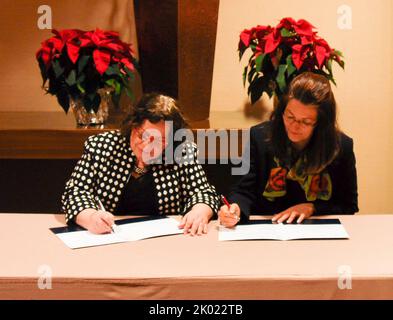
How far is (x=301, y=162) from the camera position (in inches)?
68.3

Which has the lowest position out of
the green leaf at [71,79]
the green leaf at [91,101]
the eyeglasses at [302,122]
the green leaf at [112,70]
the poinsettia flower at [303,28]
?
the eyeglasses at [302,122]

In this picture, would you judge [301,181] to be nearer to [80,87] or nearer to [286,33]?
[286,33]

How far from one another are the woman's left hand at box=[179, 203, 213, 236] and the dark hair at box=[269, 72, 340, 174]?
34cm

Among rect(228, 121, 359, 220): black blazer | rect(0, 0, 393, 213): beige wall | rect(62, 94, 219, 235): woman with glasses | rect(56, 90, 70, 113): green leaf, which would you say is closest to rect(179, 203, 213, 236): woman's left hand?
rect(62, 94, 219, 235): woman with glasses

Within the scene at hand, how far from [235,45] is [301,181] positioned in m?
0.92

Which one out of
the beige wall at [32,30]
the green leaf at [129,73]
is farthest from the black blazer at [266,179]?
the beige wall at [32,30]

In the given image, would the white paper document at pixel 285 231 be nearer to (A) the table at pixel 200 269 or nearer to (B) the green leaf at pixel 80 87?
(A) the table at pixel 200 269

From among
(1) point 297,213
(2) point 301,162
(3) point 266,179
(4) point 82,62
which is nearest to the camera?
(1) point 297,213

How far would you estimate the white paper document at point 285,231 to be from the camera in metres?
1.43

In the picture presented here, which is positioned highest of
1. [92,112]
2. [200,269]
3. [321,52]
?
[321,52]

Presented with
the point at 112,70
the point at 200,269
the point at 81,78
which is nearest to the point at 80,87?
the point at 81,78

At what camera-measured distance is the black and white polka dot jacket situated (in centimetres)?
172

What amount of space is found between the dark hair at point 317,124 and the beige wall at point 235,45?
0.68 m

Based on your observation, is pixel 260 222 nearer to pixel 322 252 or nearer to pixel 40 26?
pixel 322 252
